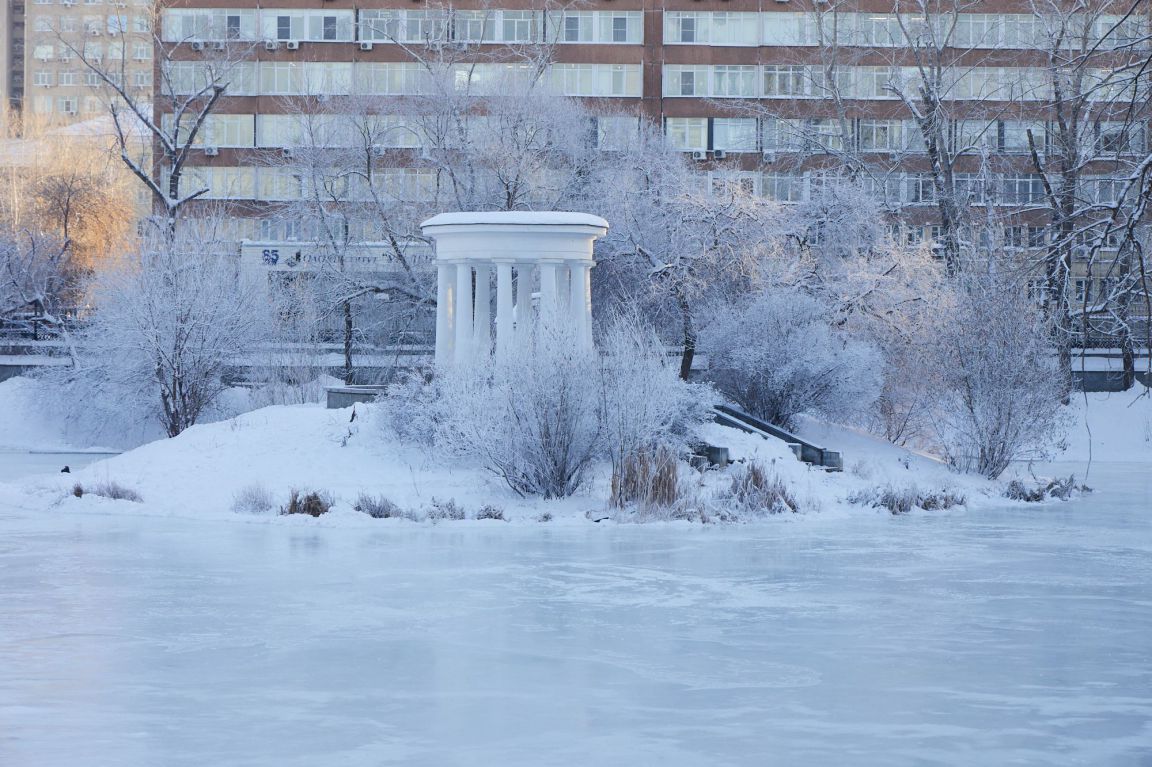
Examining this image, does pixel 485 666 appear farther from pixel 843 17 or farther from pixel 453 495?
pixel 843 17

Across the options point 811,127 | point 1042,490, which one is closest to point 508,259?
point 1042,490

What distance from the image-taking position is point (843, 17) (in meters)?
72.3

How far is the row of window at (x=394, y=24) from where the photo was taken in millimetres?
76312

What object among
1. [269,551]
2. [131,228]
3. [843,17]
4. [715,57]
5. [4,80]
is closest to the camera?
[269,551]

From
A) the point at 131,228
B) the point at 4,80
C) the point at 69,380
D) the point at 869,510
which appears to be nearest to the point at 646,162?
the point at 69,380

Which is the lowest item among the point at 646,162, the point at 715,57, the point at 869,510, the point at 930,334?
the point at 869,510

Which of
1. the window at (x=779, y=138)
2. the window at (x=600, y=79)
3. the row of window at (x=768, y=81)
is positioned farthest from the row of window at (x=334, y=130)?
the row of window at (x=768, y=81)

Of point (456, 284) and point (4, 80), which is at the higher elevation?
point (4, 80)

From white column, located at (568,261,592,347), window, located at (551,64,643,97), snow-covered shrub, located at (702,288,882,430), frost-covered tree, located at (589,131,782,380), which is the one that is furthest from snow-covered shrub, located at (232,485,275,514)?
window, located at (551,64,643,97)

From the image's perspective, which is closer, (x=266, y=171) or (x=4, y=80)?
(x=266, y=171)

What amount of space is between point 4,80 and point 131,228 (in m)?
69.4

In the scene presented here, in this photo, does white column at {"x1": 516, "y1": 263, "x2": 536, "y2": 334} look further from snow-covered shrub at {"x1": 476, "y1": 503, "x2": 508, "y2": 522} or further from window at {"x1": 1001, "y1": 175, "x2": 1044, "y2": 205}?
window at {"x1": 1001, "y1": 175, "x2": 1044, "y2": 205}

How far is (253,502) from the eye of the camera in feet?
82.7

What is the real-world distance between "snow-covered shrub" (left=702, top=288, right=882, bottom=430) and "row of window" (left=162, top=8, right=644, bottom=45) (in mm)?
41526
